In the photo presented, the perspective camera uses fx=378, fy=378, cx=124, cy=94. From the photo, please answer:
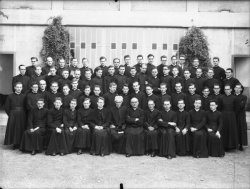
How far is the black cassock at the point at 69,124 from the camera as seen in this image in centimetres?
827

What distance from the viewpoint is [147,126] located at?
8625 mm

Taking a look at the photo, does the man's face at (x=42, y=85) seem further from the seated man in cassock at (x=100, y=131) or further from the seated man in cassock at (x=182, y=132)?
the seated man in cassock at (x=182, y=132)

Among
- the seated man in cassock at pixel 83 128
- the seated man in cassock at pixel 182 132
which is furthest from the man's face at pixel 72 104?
the seated man in cassock at pixel 182 132

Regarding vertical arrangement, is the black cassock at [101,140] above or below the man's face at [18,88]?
below

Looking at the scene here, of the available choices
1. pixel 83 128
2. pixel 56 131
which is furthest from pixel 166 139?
pixel 56 131

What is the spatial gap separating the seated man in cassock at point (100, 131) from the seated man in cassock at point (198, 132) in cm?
186

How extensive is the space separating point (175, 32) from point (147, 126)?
18.6 feet

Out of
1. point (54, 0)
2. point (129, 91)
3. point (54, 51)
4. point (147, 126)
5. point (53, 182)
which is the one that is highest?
point (54, 0)

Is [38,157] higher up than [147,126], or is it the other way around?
[147,126]

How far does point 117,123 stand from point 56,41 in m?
5.28

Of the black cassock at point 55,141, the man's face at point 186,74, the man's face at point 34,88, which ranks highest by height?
the man's face at point 186,74

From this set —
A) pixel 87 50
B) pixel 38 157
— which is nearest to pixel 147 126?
pixel 38 157

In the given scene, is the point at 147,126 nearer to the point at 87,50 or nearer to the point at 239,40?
the point at 87,50

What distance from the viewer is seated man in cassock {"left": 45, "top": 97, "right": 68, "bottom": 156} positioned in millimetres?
8148
